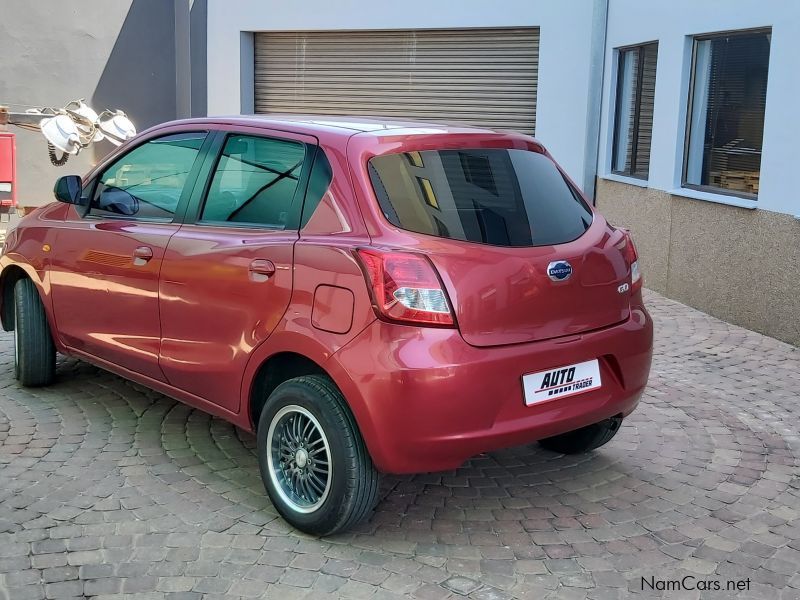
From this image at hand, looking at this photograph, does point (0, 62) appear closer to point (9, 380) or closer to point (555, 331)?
point (9, 380)

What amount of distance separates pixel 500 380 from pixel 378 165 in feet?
3.40

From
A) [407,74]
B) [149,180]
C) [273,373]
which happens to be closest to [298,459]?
[273,373]

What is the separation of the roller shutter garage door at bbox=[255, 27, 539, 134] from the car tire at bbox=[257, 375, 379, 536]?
405 inches

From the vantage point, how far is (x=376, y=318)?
3.64m

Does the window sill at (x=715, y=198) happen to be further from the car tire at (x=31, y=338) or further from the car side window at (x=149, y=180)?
the car tire at (x=31, y=338)

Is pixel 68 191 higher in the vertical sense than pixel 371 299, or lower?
higher

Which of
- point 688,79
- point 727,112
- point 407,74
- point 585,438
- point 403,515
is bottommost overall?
point 403,515

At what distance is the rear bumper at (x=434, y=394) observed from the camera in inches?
142

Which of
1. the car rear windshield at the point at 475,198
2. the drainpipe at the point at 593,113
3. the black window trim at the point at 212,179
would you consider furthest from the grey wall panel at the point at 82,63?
the car rear windshield at the point at 475,198

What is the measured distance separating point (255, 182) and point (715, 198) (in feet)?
18.8

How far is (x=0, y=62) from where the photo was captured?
49.6 feet

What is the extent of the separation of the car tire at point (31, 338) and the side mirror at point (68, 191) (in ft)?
2.30

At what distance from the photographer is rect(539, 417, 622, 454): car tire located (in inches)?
189

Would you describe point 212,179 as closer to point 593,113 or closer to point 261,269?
point 261,269
